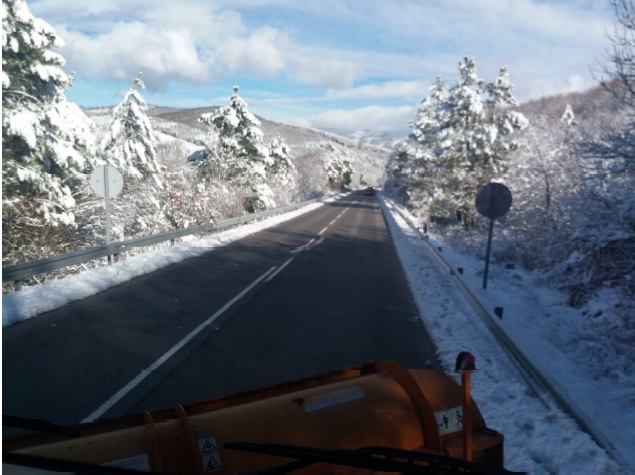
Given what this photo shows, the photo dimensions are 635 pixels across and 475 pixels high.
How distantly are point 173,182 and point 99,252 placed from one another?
14950mm

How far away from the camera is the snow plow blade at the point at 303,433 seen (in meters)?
2.36

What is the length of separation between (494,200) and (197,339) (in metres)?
7.50

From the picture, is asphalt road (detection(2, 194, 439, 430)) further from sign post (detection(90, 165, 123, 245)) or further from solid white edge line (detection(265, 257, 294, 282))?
sign post (detection(90, 165, 123, 245))

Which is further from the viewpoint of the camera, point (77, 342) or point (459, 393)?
point (77, 342)

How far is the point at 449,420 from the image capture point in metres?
3.13

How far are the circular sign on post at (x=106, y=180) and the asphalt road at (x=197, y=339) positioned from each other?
2.73 metres

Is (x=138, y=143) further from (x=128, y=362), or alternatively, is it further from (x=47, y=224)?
(x=128, y=362)

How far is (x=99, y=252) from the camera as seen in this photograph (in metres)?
13.2

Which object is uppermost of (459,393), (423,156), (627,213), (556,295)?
(423,156)

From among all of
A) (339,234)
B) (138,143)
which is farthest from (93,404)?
(138,143)

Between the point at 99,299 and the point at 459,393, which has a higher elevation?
the point at 459,393

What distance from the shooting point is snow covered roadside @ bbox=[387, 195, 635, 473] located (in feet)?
13.9

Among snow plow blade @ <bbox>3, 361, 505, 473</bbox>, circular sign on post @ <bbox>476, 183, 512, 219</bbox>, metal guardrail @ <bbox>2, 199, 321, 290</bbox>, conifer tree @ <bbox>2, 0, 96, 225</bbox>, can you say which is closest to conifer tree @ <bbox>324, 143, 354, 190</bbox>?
conifer tree @ <bbox>2, 0, 96, 225</bbox>

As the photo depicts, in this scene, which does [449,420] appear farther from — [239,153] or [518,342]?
[239,153]
